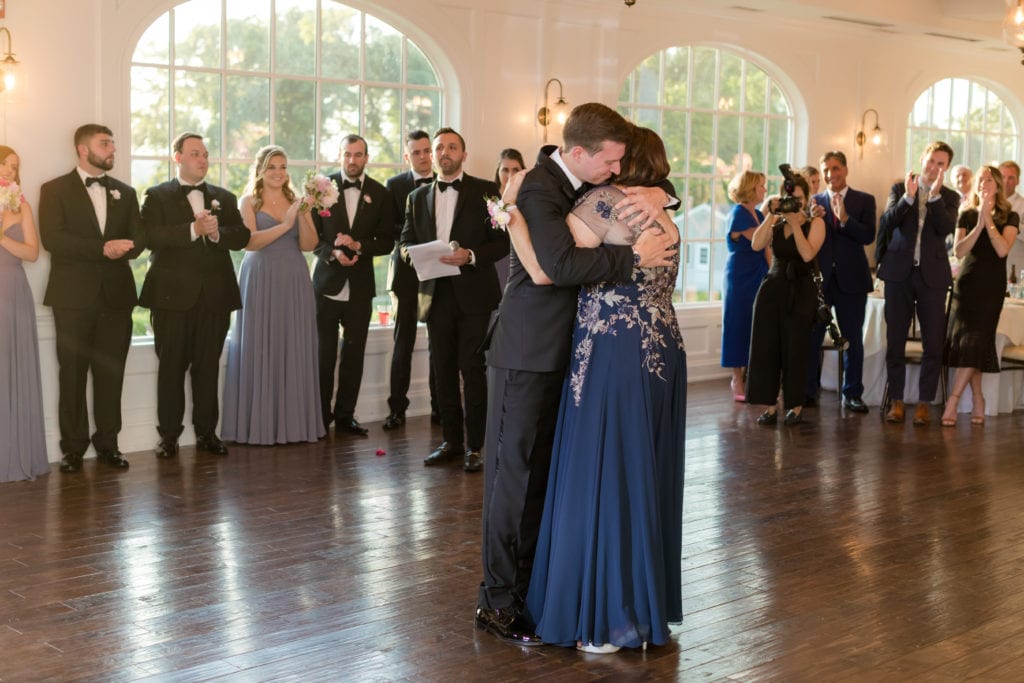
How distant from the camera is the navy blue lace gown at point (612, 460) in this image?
3.88 m

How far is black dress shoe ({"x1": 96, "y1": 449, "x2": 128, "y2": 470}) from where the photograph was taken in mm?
6629

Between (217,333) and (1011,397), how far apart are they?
18.7 feet

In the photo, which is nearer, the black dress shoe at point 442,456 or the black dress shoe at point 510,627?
the black dress shoe at point 510,627

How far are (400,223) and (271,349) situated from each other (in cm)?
122

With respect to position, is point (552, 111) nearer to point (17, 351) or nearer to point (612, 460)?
point (17, 351)

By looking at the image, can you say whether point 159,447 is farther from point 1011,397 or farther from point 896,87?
point 896,87

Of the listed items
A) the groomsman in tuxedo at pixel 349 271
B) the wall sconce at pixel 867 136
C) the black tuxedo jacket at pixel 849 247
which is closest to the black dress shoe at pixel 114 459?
the groomsman in tuxedo at pixel 349 271

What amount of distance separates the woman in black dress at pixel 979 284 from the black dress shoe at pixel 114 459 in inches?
208

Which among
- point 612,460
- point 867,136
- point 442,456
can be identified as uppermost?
point 867,136

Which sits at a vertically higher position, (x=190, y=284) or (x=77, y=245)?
(x=77, y=245)

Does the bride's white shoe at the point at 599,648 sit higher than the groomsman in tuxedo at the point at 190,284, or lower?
lower

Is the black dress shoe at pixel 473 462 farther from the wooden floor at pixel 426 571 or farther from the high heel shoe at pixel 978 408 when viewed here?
the high heel shoe at pixel 978 408

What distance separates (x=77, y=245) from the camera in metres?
Result: 6.45

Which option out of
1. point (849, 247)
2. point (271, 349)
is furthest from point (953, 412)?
point (271, 349)
